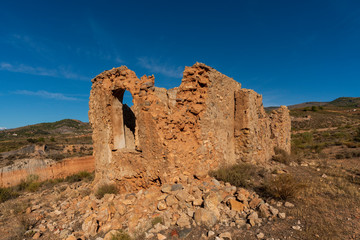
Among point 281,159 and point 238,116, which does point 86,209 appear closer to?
point 238,116

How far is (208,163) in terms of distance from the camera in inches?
229

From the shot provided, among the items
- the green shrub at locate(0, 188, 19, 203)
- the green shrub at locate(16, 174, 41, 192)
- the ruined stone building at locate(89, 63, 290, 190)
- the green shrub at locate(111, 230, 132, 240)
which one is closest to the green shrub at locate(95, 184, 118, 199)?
the ruined stone building at locate(89, 63, 290, 190)

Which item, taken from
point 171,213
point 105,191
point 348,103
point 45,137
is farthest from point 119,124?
point 348,103

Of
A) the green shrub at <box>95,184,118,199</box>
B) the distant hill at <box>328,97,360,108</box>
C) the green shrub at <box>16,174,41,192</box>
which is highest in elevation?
the distant hill at <box>328,97,360,108</box>

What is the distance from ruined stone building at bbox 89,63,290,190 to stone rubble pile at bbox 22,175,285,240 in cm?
74

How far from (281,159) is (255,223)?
Answer: 5.84 meters

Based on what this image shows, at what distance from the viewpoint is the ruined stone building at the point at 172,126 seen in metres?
5.17

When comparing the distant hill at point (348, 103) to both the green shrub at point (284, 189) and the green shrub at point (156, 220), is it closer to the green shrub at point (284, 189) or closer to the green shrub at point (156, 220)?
the green shrub at point (284, 189)

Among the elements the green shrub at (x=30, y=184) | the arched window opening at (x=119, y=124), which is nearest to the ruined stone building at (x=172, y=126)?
the arched window opening at (x=119, y=124)

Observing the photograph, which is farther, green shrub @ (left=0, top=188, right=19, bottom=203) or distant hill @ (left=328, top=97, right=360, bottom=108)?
distant hill @ (left=328, top=97, right=360, bottom=108)

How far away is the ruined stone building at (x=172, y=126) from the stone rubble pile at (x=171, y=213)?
744mm

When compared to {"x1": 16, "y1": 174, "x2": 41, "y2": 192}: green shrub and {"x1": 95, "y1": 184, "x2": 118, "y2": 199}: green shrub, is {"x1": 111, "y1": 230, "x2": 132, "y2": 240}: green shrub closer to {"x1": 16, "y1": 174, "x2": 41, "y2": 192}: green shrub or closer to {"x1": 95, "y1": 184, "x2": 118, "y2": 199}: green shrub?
{"x1": 95, "y1": 184, "x2": 118, "y2": 199}: green shrub

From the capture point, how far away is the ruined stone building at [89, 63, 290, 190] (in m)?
5.17

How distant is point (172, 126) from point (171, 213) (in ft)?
7.51
